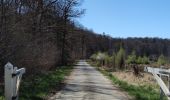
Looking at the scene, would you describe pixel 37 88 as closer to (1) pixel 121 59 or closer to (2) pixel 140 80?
(2) pixel 140 80

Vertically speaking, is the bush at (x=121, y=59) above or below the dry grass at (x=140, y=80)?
above

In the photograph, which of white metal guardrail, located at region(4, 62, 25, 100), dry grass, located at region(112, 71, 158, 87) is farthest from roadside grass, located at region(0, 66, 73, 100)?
dry grass, located at region(112, 71, 158, 87)

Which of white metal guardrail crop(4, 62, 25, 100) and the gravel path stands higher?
white metal guardrail crop(4, 62, 25, 100)

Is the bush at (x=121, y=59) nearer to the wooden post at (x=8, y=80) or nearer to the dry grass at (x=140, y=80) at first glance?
the dry grass at (x=140, y=80)

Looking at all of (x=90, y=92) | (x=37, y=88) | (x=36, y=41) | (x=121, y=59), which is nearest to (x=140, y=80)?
(x=36, y=41)

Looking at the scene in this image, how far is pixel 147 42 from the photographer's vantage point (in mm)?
131750

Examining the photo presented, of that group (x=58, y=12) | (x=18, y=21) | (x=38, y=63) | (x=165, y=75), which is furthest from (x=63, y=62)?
(x=165, y=75)

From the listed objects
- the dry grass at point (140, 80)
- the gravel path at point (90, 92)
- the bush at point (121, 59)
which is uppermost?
the bush at point (121, 59)

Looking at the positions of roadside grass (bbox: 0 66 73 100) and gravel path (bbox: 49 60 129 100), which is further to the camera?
gravel path (bbox: 49 60 129 100)

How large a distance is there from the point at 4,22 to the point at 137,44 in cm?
10791

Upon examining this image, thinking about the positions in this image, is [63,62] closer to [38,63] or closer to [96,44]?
[38,63]

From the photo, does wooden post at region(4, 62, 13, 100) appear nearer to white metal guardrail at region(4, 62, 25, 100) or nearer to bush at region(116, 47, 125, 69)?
white metal guardrail at region(4, 62, 25, 100)

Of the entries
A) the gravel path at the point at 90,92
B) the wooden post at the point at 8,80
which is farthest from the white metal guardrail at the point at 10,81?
the gravel path at the point at 90,92

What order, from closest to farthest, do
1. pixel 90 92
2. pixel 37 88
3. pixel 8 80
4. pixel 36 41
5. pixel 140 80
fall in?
pixel 8 80 → pixel 90 92 → pixel 37 88 → pixel 36 41 → pixel 140 80
